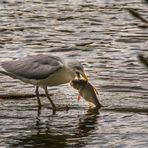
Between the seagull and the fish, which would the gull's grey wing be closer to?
the seagull

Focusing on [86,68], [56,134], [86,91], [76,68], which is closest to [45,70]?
[76,68]

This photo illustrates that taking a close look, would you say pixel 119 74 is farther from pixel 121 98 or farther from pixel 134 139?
pixel 134 139

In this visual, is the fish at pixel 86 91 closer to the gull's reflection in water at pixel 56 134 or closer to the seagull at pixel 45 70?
the seagull at pixel 45 70

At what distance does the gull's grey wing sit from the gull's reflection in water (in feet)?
1.96

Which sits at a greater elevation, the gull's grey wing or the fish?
the gull's grey wing

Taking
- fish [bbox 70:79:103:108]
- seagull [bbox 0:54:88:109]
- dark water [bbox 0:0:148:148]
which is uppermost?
seagull [bbox 0:54:88:109]

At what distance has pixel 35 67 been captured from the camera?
10.8 meters

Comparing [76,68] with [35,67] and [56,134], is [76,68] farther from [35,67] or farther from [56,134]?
[56,134]

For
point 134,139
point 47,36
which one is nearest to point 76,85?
point 134,139

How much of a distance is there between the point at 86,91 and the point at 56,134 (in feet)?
4.97

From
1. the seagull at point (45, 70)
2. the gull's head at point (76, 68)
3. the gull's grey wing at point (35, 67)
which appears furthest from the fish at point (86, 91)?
the gull's grey wing at point (35, 67)

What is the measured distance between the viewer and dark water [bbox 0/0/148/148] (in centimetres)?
934

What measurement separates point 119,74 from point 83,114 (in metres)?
2.57

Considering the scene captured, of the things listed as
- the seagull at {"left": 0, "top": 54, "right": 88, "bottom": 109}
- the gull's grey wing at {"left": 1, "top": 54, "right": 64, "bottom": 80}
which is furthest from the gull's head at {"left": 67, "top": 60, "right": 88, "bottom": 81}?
the gull's grey wing at {"left": 1, "top": 54, "right": 64, "bottom": 80}
